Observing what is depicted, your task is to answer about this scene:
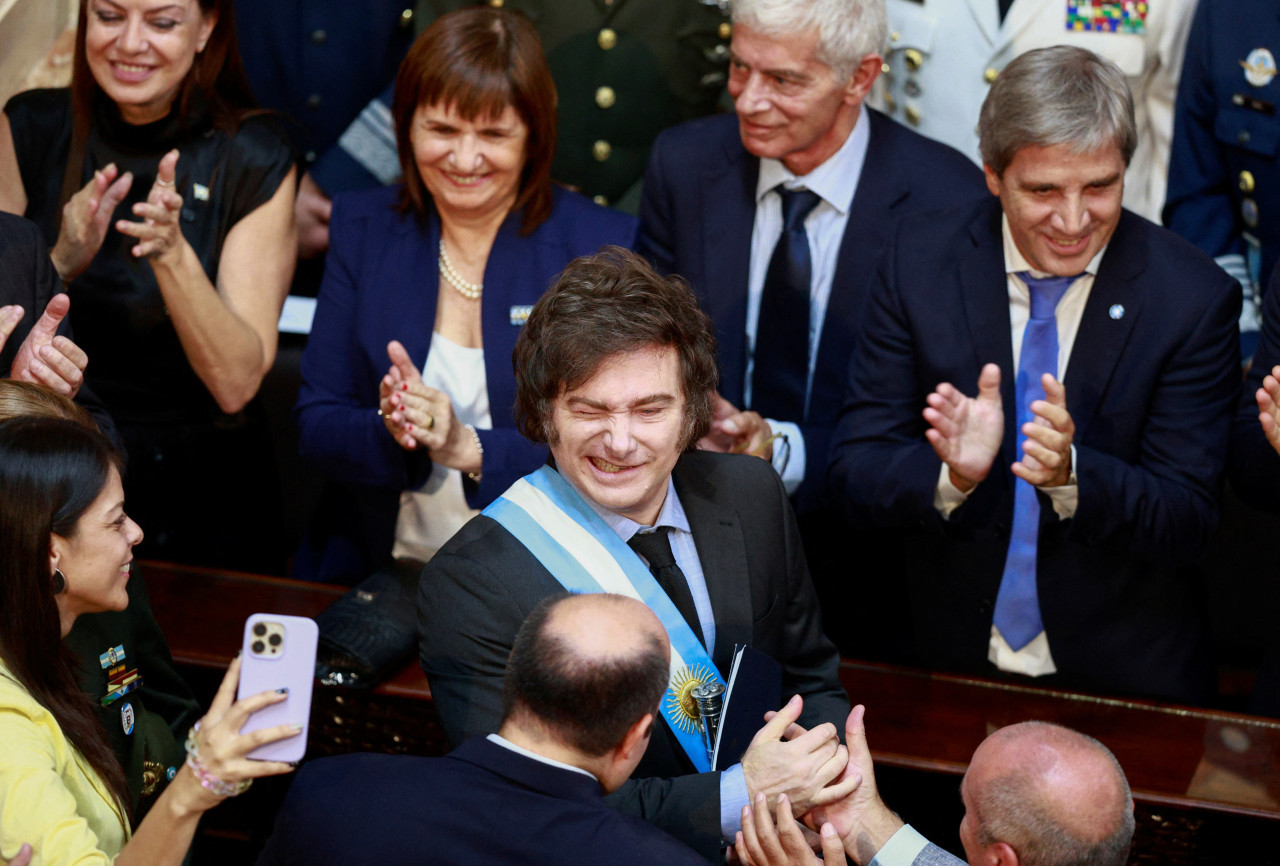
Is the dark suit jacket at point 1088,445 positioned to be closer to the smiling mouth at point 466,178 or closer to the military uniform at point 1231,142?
the military uniform at point 1231,142

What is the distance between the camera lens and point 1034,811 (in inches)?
77.0

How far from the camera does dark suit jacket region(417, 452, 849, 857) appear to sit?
221cm

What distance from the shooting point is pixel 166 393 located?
337 cm

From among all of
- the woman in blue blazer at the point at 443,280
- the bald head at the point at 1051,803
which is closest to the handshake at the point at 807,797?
the bald head at the point at 1051,803

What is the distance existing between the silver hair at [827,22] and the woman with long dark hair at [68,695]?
1747mm

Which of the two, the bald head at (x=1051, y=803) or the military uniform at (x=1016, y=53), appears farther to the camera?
the military uniform at (x=1016, y=53)

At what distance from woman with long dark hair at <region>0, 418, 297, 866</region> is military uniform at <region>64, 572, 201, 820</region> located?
14 cm

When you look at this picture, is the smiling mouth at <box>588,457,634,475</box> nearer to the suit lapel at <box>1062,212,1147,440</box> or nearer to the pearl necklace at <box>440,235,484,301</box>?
Answer: the pearl necklace at <box>440,235,484,301</box>

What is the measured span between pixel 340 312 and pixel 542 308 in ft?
3.21

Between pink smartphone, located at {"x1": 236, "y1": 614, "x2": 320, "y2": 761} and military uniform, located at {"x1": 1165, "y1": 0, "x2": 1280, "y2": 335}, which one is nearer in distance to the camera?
pink smartphone, located at {"x1": 236, "y1": 614, "x2": 320, "y2": 761}

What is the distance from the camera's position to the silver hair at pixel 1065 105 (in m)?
2.79

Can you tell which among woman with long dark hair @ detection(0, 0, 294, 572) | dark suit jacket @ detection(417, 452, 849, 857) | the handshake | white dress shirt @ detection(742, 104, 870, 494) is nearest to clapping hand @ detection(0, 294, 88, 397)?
woman with long dark hair @ detection(0, 0, 294, 572)

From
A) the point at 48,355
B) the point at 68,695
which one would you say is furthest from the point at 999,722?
the point at 48,355

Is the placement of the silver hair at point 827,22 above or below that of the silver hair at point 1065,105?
above
